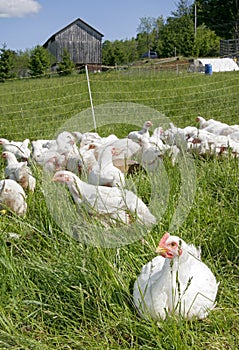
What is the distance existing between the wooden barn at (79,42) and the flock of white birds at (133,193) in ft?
167

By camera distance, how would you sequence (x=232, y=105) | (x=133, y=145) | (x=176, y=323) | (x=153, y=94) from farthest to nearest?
(x=153, y=94) < (x=232, y=105) < (x=133, y=145) < (x=176, y=323)

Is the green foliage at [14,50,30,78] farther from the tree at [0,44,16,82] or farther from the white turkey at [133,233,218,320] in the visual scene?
the white turkey at [133,233,218,320]

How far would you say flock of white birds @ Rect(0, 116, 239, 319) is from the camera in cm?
194

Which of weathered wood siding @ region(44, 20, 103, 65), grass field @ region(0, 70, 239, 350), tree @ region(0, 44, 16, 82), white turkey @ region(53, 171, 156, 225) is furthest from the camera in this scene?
weathered wood siding @ region(44, 20, 103, 65)

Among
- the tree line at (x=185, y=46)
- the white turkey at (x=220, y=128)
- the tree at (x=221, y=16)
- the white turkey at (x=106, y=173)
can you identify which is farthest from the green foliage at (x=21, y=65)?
the white turkey at (x=106, y=173)

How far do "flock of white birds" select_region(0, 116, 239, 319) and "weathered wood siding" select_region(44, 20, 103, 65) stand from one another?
167 feet

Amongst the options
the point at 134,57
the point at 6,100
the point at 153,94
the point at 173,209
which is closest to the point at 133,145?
the point at 173,209

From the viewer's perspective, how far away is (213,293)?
2.04 meters

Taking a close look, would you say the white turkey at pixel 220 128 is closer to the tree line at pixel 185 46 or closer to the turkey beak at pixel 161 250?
the turkey beak at pixel 161 250

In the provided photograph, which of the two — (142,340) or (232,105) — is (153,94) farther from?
(142,340)

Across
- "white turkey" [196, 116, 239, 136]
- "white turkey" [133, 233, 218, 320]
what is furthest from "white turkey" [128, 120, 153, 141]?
"white turkey" [133, 233, 218, 320]

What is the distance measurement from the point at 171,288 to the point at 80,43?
56.2 meters

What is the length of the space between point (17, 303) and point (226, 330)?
0.97 meters

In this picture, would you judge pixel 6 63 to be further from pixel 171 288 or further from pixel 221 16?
pixel 171 288
